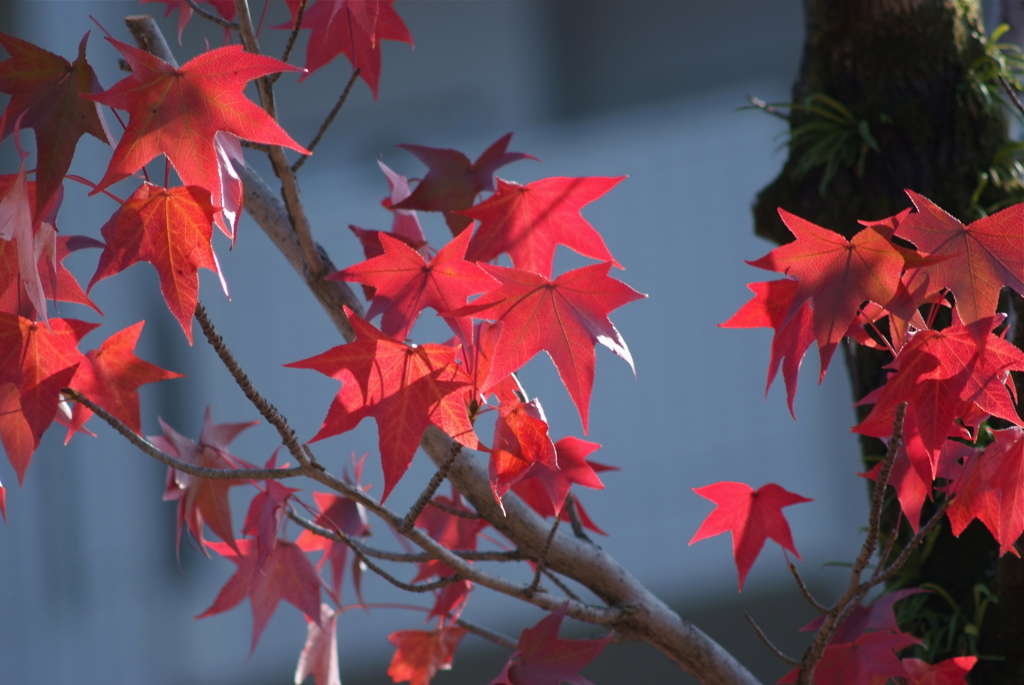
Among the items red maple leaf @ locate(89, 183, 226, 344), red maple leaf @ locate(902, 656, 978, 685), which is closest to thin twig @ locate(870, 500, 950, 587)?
red maple leaf @ locate(902, 656, 978, 685)

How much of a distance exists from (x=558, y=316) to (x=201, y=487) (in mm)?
389

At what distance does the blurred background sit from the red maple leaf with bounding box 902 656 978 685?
6.48 ft

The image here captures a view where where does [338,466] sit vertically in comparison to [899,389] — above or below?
below

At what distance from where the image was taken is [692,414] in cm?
274

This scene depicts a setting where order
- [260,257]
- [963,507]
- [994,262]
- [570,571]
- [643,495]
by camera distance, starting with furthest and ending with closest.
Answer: [260,257] < [643,495] < [570,571] < [963,507] < [994,262]

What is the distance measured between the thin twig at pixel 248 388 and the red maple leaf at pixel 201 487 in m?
0.17

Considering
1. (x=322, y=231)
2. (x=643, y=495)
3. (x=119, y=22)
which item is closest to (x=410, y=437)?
(x=643, y=495)

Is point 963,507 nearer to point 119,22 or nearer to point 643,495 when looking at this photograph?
point 643,495

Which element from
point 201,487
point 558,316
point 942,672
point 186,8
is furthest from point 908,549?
point 186,8

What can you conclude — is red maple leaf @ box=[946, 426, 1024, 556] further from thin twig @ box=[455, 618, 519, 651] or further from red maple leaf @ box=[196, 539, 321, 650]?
red maple leaf @ box=[196, 539, 321, 650]

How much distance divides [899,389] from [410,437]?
0.28 metres

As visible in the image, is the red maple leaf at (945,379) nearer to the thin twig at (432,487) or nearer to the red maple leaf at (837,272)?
the red maple leaf at (837,272)

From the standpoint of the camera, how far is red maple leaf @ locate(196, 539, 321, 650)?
2.50 ft

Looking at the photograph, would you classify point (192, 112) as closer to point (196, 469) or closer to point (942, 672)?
point (196, 469)
